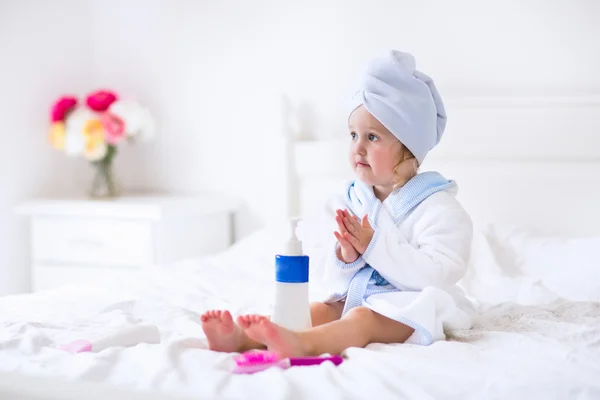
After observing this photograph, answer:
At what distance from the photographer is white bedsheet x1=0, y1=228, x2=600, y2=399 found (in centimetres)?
109

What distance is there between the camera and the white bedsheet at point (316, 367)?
109 centimetres

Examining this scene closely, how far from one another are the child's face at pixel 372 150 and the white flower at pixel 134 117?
1.49 m

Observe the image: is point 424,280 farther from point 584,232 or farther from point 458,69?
point 458,69

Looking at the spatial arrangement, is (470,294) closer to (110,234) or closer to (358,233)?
(358,233)

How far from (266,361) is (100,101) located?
1.95m

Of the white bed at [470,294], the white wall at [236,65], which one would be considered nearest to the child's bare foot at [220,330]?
the white bed at [470,294]

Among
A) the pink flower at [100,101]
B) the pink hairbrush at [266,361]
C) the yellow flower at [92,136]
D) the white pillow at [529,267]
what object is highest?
the pink flower at [100,101]

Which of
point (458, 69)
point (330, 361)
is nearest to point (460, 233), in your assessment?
point (330, 361)

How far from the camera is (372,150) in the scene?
1.60 meters

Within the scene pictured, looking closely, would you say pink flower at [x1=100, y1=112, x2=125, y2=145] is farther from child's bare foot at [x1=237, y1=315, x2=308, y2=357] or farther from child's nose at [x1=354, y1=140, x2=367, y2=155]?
child's bare foot at [x1=237, y1=315, x2=308, y2=357]

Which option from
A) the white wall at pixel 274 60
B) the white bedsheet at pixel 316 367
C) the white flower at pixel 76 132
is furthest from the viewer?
the white flower at pixel 76 132

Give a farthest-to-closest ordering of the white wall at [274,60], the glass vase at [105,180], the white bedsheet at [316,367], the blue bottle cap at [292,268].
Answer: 1. the glass vase at [105,180]
2. the white wall at [274,60]
3. the blue bottle cap at [292,268]
4. the white bedsheet at [316,367]

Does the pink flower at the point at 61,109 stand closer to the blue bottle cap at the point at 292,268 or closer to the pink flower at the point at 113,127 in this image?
the pink flower at the point at 113,127

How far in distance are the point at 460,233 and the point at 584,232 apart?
3.27ft
